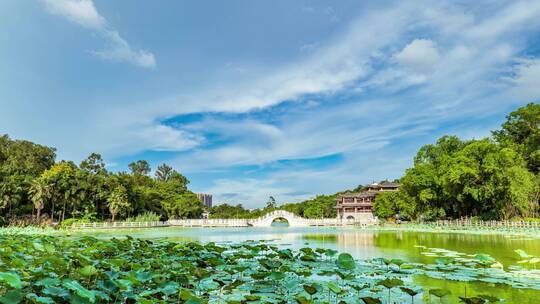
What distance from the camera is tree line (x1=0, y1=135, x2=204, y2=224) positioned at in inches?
1328

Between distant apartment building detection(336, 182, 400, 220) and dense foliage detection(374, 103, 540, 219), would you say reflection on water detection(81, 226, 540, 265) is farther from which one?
distant apartment building detection(336, 182, 400, 220)

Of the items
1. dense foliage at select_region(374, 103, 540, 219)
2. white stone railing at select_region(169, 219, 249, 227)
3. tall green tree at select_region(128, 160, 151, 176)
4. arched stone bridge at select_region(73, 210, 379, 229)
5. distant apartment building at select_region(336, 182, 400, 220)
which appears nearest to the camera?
dense foliage at select_region(374, 103, 540, 219)

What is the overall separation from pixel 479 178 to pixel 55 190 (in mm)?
37799

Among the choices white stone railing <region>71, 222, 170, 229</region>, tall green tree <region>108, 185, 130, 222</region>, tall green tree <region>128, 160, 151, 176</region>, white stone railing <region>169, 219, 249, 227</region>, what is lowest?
white stone railing <region>169, 219, 249, 227</region>

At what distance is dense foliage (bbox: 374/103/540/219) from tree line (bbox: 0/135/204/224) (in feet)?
105

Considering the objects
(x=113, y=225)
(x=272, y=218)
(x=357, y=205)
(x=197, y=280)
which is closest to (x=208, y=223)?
(x=272, y=218)

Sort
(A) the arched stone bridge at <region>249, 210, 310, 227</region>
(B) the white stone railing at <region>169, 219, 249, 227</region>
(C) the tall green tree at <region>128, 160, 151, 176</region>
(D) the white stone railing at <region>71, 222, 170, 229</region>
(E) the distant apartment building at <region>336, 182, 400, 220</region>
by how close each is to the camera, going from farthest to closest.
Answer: (C) the tall green tree at <region>128, 160, 151, 176</region> → (E) the distant apartment building at <region>336, 182, 400, 220</region> → (A) the arched stone bridge at <region>249, 210, 310, 227</region> → (B) the white stone railing at <region>169, 219, 249, 227</region> → (D) the white stone railing at <region>71, 222, 170, 229</region>

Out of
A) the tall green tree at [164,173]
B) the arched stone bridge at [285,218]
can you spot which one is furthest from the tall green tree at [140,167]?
the arched stone bridge at [285,218]

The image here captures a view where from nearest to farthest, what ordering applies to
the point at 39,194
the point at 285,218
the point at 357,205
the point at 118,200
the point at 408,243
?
the point at 408,243
the point at 39,194
the point at 118,200
the point at 285,218
the point at 357,205

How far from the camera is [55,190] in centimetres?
3503

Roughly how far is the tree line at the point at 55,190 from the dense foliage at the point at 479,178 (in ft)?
105

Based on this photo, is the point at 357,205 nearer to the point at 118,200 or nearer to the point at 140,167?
the point at 118,200

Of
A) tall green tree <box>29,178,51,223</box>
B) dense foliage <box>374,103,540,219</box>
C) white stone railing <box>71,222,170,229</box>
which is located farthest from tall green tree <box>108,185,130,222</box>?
dense foliage <box>374,103,540,219</box>

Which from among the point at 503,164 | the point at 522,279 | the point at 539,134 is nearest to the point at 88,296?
the point at 522,279
